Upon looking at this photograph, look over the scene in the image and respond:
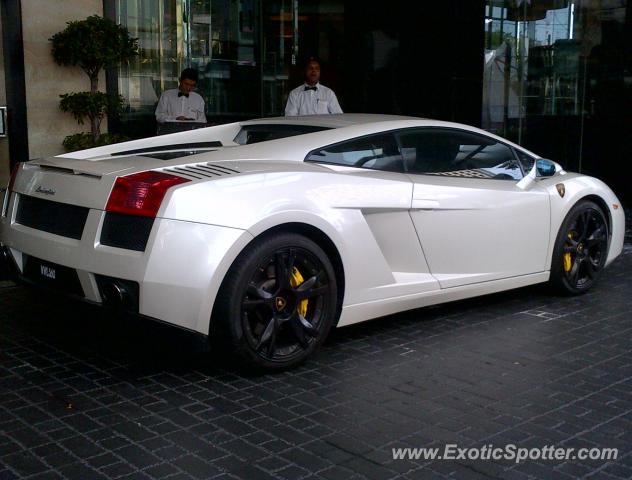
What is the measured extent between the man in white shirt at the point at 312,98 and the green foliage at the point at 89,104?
77.4 inches

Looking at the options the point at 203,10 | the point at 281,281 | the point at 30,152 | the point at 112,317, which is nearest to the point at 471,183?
the point at 281,281

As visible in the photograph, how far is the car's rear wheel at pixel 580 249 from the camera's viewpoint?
683 centimetres

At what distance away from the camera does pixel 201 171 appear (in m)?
4.84

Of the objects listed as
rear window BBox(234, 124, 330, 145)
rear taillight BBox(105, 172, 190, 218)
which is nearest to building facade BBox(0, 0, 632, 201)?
rear window BBox(234, 124, 330, 145)

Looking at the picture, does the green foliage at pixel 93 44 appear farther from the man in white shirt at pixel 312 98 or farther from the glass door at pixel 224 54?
the glass door at pixel 224 54

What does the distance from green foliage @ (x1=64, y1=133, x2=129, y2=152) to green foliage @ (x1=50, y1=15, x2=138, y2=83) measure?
689 mm

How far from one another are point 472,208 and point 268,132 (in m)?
1.53

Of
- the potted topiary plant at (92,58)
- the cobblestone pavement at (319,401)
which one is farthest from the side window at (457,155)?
the potted topiary plant at (92,58)

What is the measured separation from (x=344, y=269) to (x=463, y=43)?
8.61 meters

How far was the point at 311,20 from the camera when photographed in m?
13.3

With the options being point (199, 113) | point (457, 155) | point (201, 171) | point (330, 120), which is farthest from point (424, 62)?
point (201, 171)

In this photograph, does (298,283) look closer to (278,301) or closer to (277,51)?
(278,301)

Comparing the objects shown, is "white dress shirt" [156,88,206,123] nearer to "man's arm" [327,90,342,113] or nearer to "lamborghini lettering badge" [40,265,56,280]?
"man's arm" [327,90,342,113]

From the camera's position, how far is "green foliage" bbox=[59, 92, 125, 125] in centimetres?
911
